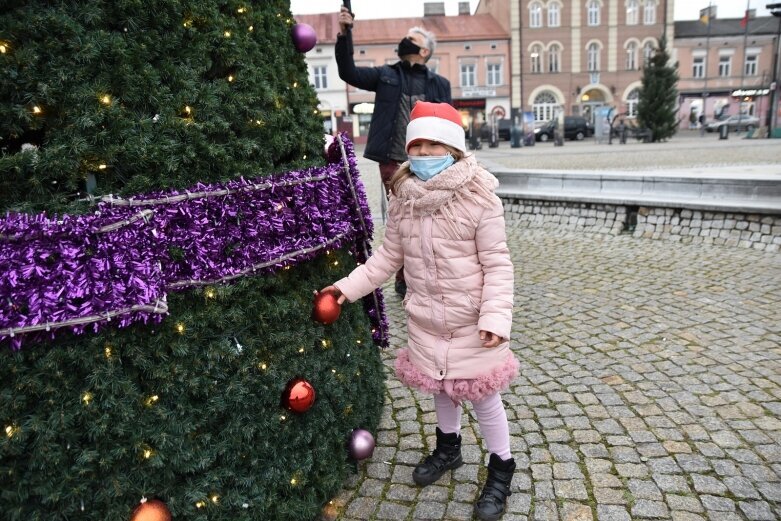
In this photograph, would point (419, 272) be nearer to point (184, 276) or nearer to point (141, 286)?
point (184, 276)

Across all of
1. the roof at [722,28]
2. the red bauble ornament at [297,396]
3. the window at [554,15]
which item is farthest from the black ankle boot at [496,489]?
the roof at [722,28]

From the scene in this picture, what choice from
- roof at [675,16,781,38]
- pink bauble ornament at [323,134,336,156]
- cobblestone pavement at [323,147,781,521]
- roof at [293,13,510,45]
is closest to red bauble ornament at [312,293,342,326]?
pink bauble ornament at [323,134,336,156]

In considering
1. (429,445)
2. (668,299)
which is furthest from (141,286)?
(668,299)

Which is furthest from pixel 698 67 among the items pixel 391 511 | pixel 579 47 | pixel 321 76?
pixel 391 511

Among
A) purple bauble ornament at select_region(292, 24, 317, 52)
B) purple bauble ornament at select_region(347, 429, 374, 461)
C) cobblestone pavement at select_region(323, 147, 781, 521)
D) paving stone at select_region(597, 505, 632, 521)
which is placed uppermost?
purple bauble ornament at select_region(292, 24, 317, 52)

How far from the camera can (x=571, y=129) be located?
3528 centimetres

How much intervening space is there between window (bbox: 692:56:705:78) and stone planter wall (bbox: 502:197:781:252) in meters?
44.5

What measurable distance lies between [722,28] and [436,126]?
177ft

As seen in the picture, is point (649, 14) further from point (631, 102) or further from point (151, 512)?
point (151, 512)

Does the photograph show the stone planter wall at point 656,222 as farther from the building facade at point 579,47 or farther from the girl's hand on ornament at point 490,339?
the building facade at point 579,47

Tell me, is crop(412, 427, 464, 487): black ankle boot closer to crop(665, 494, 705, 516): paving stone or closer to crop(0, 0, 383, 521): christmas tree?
crop(0, 0, 383, 521): christmas tree

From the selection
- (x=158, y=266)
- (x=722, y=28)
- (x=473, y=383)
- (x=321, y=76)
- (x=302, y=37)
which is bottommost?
(x=473, y=383)

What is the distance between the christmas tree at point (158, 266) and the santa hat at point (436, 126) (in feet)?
1.47

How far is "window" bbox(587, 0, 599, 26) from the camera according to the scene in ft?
139
